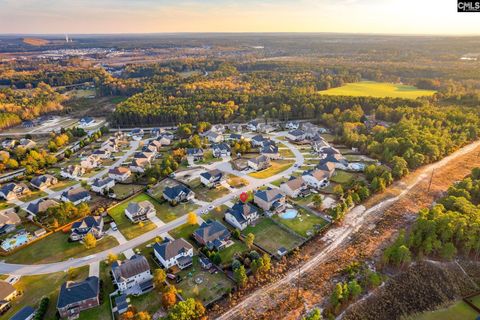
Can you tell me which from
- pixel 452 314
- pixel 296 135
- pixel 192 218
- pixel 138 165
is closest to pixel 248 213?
pixel 192 218

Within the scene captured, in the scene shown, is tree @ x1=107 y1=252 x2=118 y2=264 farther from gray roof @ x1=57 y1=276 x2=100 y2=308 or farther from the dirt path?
the dirt path

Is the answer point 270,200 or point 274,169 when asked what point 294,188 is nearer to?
point 270,200

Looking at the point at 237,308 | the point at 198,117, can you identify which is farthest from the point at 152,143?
the point at 237,308

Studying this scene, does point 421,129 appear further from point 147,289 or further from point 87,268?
point 87,268


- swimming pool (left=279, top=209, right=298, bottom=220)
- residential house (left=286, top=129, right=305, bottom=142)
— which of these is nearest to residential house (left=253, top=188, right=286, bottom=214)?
swimming pool (left=279, top=209, right=298, bottom=220)

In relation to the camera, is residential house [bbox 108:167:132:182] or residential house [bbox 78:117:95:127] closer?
residential house [bbox 108:167:132:182]

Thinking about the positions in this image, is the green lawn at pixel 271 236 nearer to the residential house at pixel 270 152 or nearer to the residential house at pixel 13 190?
the residential house at pixel 270 152
